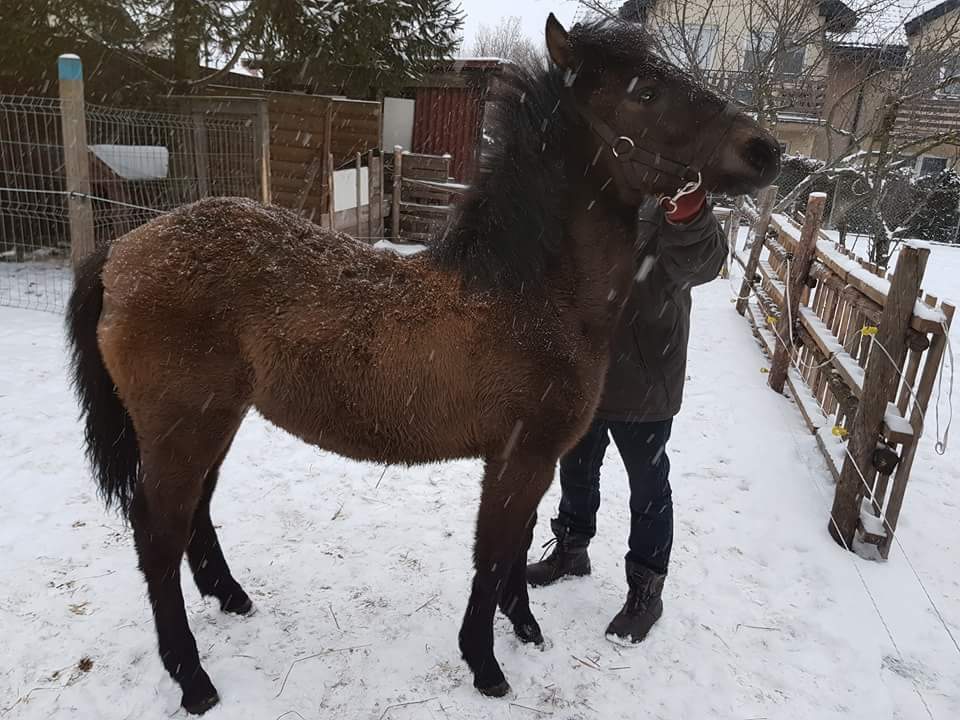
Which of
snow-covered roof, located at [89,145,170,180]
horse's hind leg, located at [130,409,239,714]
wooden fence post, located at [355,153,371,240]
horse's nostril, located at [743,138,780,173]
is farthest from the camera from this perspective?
wooden fence post, located at [355,153,371,240]

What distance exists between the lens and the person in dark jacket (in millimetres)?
2336

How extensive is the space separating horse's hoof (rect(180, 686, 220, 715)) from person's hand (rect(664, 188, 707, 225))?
97.7 inches

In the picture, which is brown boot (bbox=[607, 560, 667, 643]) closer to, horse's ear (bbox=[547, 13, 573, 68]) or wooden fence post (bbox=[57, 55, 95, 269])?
horse's ear (bbox=[547, 13, 573, 68])

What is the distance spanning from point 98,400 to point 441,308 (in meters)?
1.44

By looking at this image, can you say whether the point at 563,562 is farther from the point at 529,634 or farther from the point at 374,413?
the point at 374,413

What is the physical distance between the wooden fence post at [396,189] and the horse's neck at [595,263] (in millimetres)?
A: 10008

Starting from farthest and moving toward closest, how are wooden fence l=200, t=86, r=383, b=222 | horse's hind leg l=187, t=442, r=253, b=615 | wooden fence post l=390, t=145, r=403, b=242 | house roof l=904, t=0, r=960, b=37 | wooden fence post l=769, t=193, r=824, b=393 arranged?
1. wooden fence post l=390, t=145, r=403, b=242
2. wooden fence l=200, t=86, r=383, b=222
3. house roof l=904, t=0, r=960, b=37
4. wooden fence post l=769, t=193, r=824, b=393
5. horse's hind leg l=187, t=442, r=253, b=615

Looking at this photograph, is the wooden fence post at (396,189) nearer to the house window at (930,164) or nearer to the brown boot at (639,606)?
the brown boot at (639,606)

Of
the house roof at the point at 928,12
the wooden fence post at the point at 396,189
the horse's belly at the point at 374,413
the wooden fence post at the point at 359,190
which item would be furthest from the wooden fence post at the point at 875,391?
the wooden fence post at the point at 396,189

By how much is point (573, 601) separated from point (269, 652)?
1.43m

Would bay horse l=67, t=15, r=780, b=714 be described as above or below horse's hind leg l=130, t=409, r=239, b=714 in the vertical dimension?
above

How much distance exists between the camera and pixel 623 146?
79.0 inches

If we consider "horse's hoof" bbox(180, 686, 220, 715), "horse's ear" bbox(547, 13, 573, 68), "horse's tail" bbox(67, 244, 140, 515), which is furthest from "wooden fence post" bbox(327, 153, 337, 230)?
"horse's hoof" bbox(180, 686, 220, 715)

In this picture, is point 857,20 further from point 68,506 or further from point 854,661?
point 68,506
